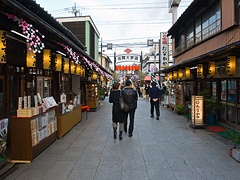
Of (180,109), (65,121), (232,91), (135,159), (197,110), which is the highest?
(232,91)

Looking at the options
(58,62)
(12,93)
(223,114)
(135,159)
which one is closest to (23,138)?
(12,93)

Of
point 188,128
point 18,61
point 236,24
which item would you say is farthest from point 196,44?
point 18,61

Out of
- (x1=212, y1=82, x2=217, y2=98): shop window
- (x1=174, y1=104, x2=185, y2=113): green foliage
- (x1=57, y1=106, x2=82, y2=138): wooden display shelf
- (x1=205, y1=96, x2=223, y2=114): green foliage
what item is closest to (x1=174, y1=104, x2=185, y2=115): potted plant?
(x1=174, y1=104, x2=185, y2=113): green foliage

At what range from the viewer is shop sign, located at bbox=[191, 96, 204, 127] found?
809 cm

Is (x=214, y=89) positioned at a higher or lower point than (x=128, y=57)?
lower

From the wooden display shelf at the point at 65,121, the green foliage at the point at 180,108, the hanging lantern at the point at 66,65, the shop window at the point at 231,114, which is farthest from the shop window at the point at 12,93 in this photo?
the green foliage at the point at 180,108

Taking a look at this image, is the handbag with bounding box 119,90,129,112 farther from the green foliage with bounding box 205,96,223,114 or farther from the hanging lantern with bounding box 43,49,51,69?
the green foliage with bounding box 205,96,223,114

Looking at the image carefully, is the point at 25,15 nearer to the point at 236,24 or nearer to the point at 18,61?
the point at 18,61

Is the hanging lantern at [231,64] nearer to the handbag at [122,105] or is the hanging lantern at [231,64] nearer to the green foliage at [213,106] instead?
the green foliage at [213,106]

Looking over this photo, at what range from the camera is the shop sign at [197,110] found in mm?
8086

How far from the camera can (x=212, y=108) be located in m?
8.63

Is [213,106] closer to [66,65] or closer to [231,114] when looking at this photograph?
[231,114]

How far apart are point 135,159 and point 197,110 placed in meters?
4.50

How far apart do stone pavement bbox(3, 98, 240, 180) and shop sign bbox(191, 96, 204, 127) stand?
78 centimetres
